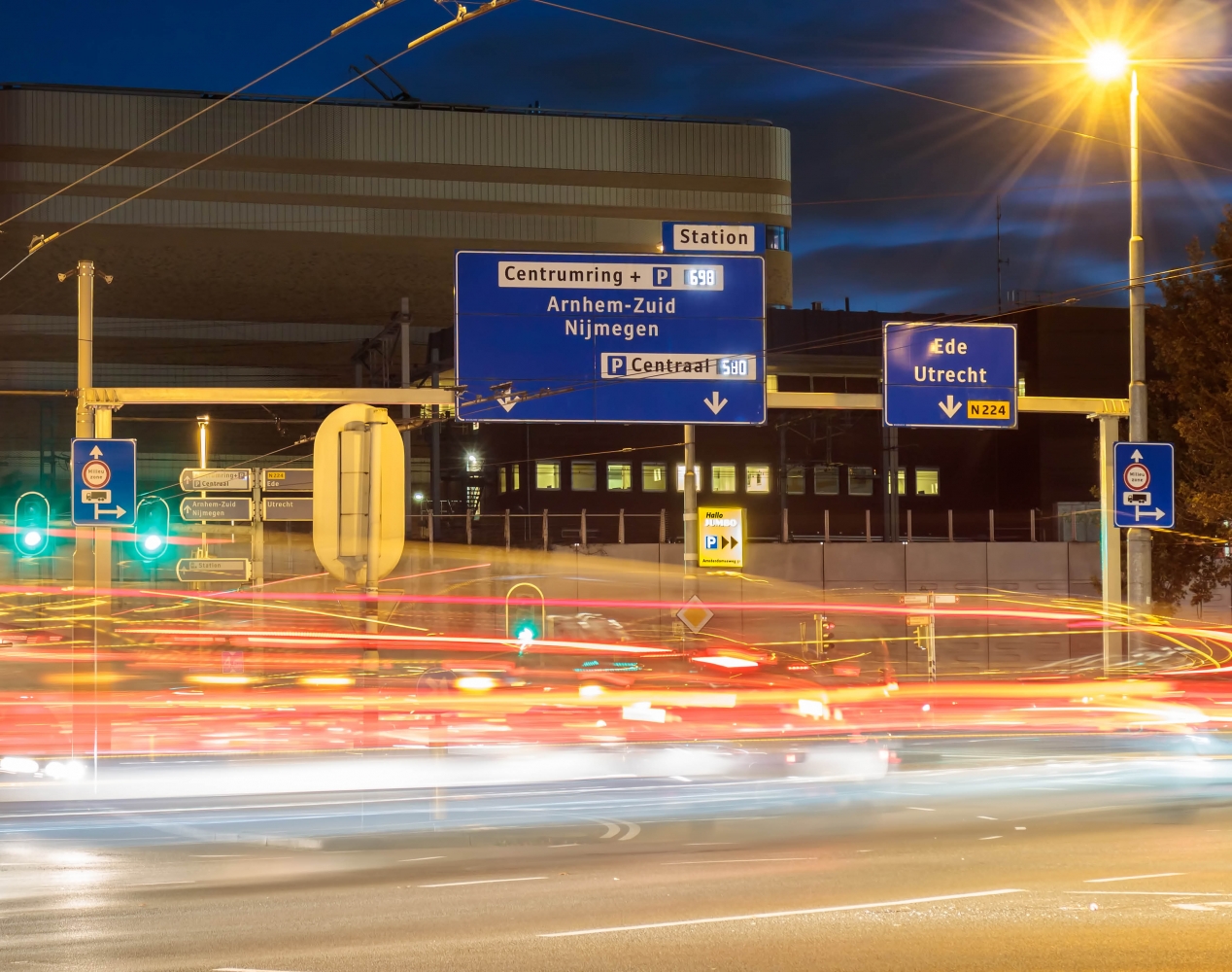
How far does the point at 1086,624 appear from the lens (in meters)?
39.0

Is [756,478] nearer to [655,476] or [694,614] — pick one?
[655,476]

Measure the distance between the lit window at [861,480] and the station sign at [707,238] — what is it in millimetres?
45336

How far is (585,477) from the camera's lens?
211ft

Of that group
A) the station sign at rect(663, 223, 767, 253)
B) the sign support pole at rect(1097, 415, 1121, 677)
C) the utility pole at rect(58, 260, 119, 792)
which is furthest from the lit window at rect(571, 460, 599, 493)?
the station sign at rect(663, 223, 767, 253)

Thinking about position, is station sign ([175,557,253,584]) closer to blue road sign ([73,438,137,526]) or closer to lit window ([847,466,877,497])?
blue road sign ([73,438,137,526])

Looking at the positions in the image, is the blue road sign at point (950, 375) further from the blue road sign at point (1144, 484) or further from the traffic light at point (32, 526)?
the traffic light at point (32, 526)

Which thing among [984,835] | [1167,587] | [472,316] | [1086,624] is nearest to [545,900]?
[984,835]

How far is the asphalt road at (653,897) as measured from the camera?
8438 millimetres

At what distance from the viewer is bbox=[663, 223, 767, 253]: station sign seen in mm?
21281

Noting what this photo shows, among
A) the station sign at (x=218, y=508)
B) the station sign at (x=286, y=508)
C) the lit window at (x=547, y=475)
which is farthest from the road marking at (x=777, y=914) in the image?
the lit window at (x=547, y=475)

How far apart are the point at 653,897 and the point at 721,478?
54233 mm

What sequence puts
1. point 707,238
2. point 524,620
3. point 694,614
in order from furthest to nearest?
point 524,620 → point 694,614 → point 707,238

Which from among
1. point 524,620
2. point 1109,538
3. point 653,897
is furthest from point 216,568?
point 653,897

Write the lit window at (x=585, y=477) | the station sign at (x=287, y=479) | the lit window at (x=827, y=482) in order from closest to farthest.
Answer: the station sign at (x=287, y=479), the lit window at (x=585, y=477), the lit window at (x=827, y=482)
